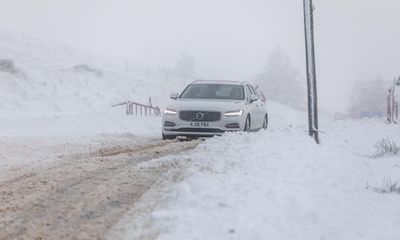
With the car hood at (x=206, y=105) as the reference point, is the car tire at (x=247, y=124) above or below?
below

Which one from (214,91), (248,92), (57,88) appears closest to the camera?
(214,91)

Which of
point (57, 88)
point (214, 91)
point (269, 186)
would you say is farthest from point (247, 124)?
point (57, 88)

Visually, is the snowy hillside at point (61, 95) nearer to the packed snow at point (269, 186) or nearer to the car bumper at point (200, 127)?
the packed snow at point (269, 186)

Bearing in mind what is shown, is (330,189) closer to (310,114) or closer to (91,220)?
(91,220)

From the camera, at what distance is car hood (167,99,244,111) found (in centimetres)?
1445

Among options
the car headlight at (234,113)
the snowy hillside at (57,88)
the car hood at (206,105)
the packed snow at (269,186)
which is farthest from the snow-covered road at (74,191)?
the snowy hillside at (57,88)

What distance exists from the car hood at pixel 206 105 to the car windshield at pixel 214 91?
0.70 m

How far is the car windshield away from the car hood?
696mm

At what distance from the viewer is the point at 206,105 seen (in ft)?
47.7

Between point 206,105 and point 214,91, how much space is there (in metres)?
1.38

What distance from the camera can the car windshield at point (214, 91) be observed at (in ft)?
51.5

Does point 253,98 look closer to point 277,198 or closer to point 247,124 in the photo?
point 247,124

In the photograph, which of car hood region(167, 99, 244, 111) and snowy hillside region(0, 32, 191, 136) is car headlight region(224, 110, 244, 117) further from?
snowy hillside region(0, 32, 191, 136)

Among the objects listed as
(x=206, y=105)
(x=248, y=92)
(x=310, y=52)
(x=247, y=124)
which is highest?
(x=310, y=52)
